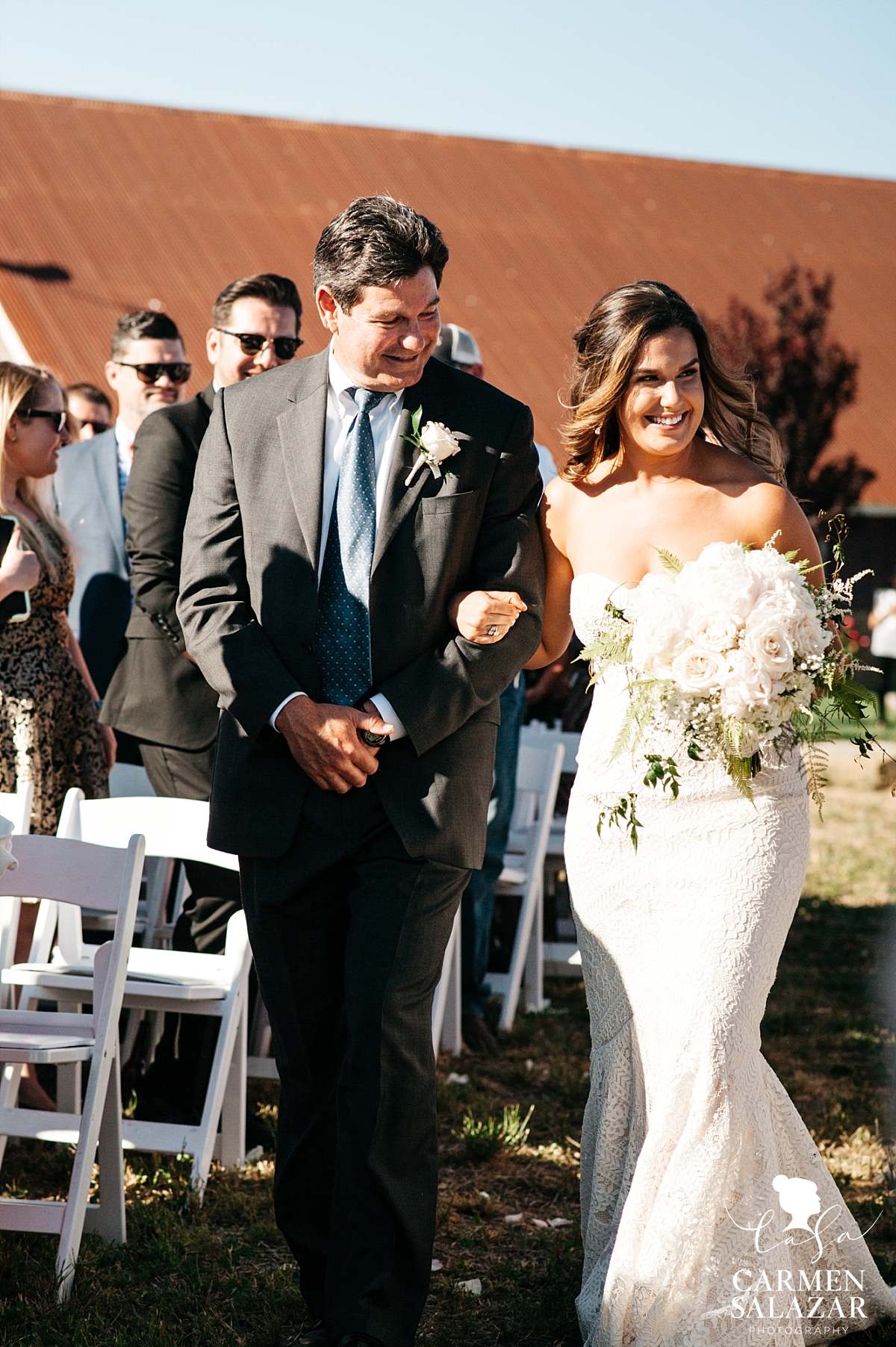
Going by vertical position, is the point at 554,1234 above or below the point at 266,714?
below

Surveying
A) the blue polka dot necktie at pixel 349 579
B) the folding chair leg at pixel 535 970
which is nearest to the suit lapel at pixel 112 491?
the folding chair leg at pixel 535 970

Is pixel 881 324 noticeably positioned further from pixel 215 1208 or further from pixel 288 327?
pixel 215 1208

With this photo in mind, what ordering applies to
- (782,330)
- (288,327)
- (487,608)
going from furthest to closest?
1. (782,330)
2. (288,327)
3. (487,608)

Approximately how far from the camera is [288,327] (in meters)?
5.49

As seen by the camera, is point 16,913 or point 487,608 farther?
point 16,913

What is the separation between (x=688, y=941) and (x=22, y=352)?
66.3 feet

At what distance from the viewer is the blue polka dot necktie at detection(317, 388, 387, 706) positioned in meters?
3.51

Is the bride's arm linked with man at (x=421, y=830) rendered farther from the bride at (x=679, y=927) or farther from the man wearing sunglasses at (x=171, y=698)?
the man wearing sunglasses at (x=171, y=698)

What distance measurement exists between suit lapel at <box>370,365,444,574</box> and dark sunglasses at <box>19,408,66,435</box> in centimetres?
268

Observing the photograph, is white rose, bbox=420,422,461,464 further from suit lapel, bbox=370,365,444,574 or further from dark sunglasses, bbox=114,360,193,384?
dark sunglasses, bbox=114,360,193,384

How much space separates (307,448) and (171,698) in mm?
1760

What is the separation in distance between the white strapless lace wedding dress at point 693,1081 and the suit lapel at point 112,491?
9.86ft

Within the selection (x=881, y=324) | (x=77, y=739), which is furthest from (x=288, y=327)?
(x=881, y=324)

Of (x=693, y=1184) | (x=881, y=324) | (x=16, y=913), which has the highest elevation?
(x=881, y=324)
